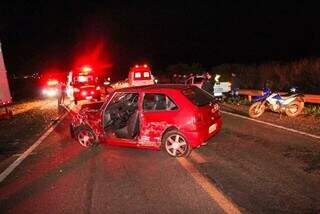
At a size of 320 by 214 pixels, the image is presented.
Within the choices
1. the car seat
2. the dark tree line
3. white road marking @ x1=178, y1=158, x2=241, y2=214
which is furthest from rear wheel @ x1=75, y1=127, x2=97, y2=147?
the dark tree line

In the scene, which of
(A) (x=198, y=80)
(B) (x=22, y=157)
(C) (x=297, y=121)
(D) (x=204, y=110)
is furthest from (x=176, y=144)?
(A) (x=198, y=80)

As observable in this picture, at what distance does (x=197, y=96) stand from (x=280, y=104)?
586cm

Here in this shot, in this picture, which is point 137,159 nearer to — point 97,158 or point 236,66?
point 97,158

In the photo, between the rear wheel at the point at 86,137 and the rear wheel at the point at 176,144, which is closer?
the rear wheel at the point at 176,144

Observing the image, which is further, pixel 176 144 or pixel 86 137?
pixel 86 137

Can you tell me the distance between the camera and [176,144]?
29.3 ft

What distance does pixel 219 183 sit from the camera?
6.98m

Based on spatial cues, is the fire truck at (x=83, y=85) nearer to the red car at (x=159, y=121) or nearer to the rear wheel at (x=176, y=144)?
the red car at (x=159, y=121)

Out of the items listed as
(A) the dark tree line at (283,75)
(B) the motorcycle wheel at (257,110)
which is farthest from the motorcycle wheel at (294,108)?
(A) the dark tree line at (283,75)

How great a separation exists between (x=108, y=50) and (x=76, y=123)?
134402mm

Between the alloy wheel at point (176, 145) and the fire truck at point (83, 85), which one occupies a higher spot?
the fire truck at point (83, 85)

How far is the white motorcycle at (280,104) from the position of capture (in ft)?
46.0

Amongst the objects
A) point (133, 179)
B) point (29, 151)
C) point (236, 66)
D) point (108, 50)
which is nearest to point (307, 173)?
point (133, 179)

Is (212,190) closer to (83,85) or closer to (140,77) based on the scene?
(83,85)
